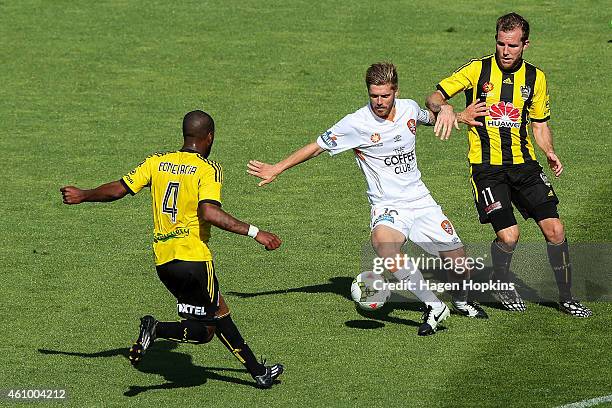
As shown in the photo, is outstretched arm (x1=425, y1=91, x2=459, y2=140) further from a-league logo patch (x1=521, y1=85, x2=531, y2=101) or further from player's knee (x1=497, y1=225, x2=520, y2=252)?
player's knee (x1=497, y1=225, x2=520, y2=252)

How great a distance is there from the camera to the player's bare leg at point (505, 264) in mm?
13844

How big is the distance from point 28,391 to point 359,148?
387 cm

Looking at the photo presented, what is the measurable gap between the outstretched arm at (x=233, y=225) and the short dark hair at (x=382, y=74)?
7.64 feet

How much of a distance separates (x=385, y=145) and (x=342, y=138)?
41cm

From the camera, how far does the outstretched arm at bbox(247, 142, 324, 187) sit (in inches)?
503

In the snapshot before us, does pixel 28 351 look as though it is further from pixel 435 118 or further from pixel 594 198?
pixel 594 198

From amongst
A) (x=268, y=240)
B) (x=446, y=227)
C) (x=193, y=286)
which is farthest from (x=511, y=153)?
(x=193, y=286)

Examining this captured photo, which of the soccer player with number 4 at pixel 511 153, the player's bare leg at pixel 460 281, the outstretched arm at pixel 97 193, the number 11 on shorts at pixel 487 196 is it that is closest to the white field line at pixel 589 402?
the soccer player with number 4 at pixel 511 153

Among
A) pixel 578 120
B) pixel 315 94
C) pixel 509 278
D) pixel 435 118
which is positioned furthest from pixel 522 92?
pixel 315 94

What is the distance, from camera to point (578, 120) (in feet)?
67.2

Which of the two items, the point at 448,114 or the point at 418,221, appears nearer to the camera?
the point at 448,114

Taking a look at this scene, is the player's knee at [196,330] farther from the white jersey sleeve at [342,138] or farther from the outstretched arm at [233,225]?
the white jersey sleeve at [342,138]

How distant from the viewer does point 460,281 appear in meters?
13.8

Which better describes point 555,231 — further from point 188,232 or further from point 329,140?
point 188,232
